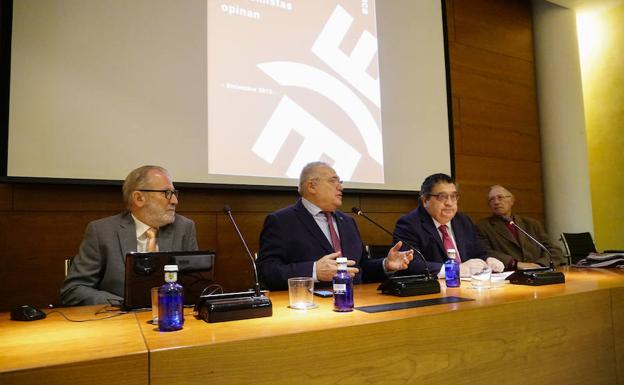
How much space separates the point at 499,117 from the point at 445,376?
3.68 metres

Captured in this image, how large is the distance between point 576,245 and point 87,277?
3.60m

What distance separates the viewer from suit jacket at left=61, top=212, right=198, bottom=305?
5.87 feet

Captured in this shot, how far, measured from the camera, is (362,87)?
333 centimetres

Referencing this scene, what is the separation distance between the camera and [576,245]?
3617 mm

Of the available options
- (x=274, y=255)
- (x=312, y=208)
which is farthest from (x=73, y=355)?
(x=312, y=208)

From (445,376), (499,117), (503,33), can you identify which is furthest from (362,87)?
(445,376)

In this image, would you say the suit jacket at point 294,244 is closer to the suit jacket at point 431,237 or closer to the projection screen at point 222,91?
the suit jacket at point 431,237

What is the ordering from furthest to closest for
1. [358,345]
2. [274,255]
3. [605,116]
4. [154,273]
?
[605,116]
[274,255]
[154,273]
[358,345]

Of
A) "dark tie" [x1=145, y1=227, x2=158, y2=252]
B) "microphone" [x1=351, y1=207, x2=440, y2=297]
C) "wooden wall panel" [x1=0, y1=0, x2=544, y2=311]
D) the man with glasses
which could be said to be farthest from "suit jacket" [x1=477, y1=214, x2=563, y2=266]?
"dark tie" [x1=145, y1=227, x2=158, y2=252]

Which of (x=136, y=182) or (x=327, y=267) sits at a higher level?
(x=136, y=182)

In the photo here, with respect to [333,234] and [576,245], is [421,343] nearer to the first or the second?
[333,234]

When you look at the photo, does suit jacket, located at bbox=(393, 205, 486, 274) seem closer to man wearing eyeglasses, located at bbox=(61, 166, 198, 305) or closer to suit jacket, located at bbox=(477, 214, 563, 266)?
suit jacket, located at bbox=(477, 214, 563, 266)

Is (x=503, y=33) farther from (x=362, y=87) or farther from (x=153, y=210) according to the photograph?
(x=153, y=210)

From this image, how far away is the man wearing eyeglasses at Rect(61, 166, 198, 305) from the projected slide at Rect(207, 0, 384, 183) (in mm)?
723
